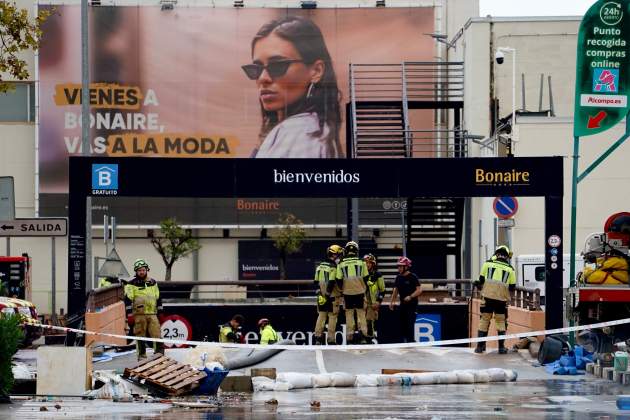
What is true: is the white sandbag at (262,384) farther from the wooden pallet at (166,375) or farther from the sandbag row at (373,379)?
the wooden pallet at (166,375)

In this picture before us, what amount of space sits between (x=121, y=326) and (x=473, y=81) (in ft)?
71.7

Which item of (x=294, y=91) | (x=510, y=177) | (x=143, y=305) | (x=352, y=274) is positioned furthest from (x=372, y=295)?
(x=294, y=91)

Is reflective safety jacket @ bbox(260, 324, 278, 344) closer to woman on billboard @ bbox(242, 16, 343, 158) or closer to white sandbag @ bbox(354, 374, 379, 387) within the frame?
white sandbag @ bbox(354, 374, 379, 387)

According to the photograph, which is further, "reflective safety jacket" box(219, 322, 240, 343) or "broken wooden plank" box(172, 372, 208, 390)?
"reflective safety jacket" box(219, 322, 240, 343)

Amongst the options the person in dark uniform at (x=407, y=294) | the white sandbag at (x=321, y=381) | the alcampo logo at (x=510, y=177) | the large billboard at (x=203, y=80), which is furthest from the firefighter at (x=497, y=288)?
the large billboard at (x=203, y=80)

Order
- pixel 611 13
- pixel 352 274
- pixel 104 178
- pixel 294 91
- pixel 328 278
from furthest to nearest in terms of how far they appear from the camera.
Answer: pixel 294 91
pixel 328 278
pixel 352 274
pixel 104 178
pixel 611 13

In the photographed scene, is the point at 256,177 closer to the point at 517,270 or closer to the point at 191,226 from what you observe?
the point at 517,270

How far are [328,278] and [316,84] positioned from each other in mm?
37107

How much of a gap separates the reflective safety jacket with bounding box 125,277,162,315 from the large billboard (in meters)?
38.4

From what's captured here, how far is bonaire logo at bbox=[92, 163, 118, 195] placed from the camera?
2312 cm

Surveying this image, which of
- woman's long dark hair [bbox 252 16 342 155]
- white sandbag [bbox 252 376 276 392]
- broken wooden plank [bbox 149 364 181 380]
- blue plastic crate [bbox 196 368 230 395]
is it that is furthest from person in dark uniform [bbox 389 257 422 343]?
woman's long dark hair [bbox 252 16 342 155]

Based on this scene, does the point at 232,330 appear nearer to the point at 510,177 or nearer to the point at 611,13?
the point at 510,177

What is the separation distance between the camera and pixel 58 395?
1772cm

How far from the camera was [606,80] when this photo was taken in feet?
71.3
